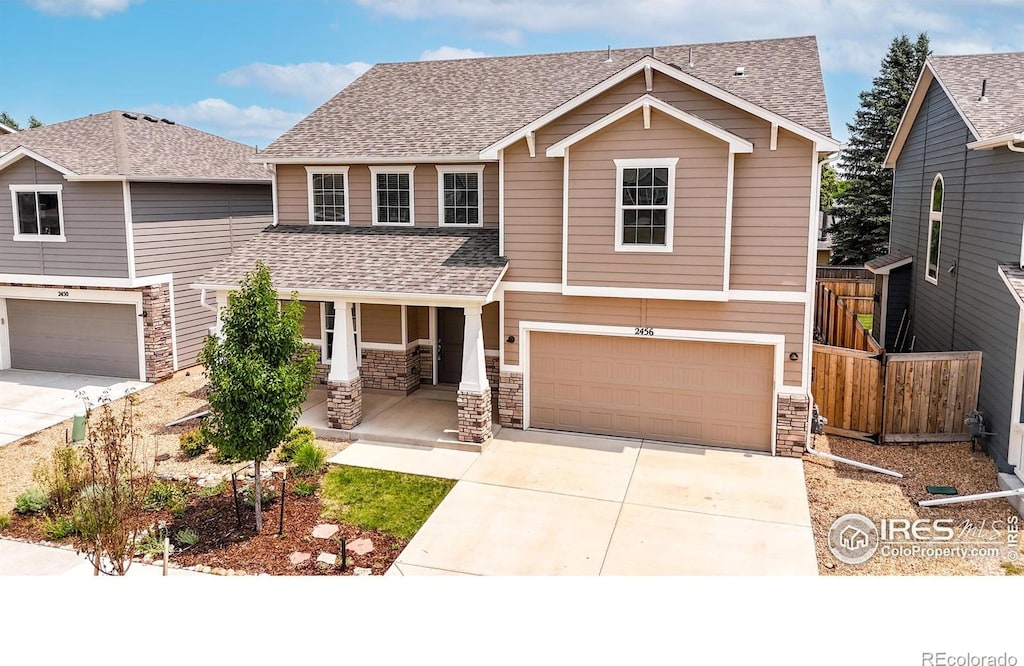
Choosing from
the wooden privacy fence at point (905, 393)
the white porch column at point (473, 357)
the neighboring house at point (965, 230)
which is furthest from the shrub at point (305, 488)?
the neighboring house at point (965, 230)

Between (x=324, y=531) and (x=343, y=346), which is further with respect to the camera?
(x=343, y=346)

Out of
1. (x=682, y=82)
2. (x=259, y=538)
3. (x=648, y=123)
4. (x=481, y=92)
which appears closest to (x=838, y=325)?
(x=682, y=82)

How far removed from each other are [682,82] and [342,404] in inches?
320

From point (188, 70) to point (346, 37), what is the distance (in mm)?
9723

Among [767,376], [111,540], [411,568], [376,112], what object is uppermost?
[376,112]

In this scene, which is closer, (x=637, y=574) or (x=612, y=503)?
(x=637, y=574)

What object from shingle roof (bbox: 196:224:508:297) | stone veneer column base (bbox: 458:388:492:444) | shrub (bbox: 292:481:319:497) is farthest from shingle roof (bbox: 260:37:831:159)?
shrub (bbox: 292:481:319:497)

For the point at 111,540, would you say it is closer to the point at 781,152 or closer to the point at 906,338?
the point at 781,152

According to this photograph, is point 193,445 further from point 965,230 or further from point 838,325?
point 965,230

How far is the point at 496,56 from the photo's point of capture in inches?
723

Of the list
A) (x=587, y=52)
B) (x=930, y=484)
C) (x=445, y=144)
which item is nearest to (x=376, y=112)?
(x=445, y=144)

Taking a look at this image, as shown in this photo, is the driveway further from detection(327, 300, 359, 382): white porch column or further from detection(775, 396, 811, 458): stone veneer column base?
detection(775, 396, 811, 458): stone veneer column base

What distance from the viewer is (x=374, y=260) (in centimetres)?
1433

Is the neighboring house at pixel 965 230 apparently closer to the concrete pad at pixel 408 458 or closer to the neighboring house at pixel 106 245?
the concrete pad at pixel 408 458
